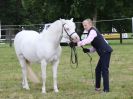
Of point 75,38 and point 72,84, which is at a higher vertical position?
point 75,38

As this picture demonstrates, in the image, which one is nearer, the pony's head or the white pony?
the pony's head

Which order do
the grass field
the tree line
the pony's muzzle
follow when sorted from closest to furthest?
the pony's muzzle
the grass field
the tree line

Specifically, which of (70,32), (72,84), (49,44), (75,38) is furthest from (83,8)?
(75,38)

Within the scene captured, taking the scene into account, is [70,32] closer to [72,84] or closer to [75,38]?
[75,38]

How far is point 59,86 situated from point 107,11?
108 feet

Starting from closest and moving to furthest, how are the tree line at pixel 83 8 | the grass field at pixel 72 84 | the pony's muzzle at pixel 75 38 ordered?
the pony's muzzle at pixel 75 38 → the grass field at pixel 72 84 → the tree line at pixel 83 8

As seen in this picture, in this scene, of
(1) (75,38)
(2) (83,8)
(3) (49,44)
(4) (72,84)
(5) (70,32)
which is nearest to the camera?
(1) (75,38)

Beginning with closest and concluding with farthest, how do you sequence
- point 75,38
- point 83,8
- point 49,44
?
point 75,38 < point 49,44 < point 83,8

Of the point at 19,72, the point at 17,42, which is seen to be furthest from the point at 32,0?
the point at 17,42

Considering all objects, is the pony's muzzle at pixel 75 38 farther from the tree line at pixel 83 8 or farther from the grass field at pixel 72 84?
the tree line at pixel 83 8

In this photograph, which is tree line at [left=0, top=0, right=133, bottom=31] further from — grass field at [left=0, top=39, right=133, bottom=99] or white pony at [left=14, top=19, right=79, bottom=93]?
white pony at [left=14, top=19, right=79, bottom=93]

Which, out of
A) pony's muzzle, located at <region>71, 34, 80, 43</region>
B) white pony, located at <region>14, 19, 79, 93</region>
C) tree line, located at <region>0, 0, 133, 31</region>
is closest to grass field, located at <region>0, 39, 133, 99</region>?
white pony, located at <region>14, 19, 79, 93</region>

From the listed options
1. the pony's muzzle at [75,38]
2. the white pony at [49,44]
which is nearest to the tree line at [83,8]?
the white pony at [49,44]

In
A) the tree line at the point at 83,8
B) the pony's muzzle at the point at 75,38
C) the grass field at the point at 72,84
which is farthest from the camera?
the tree line at the point at 83,8
